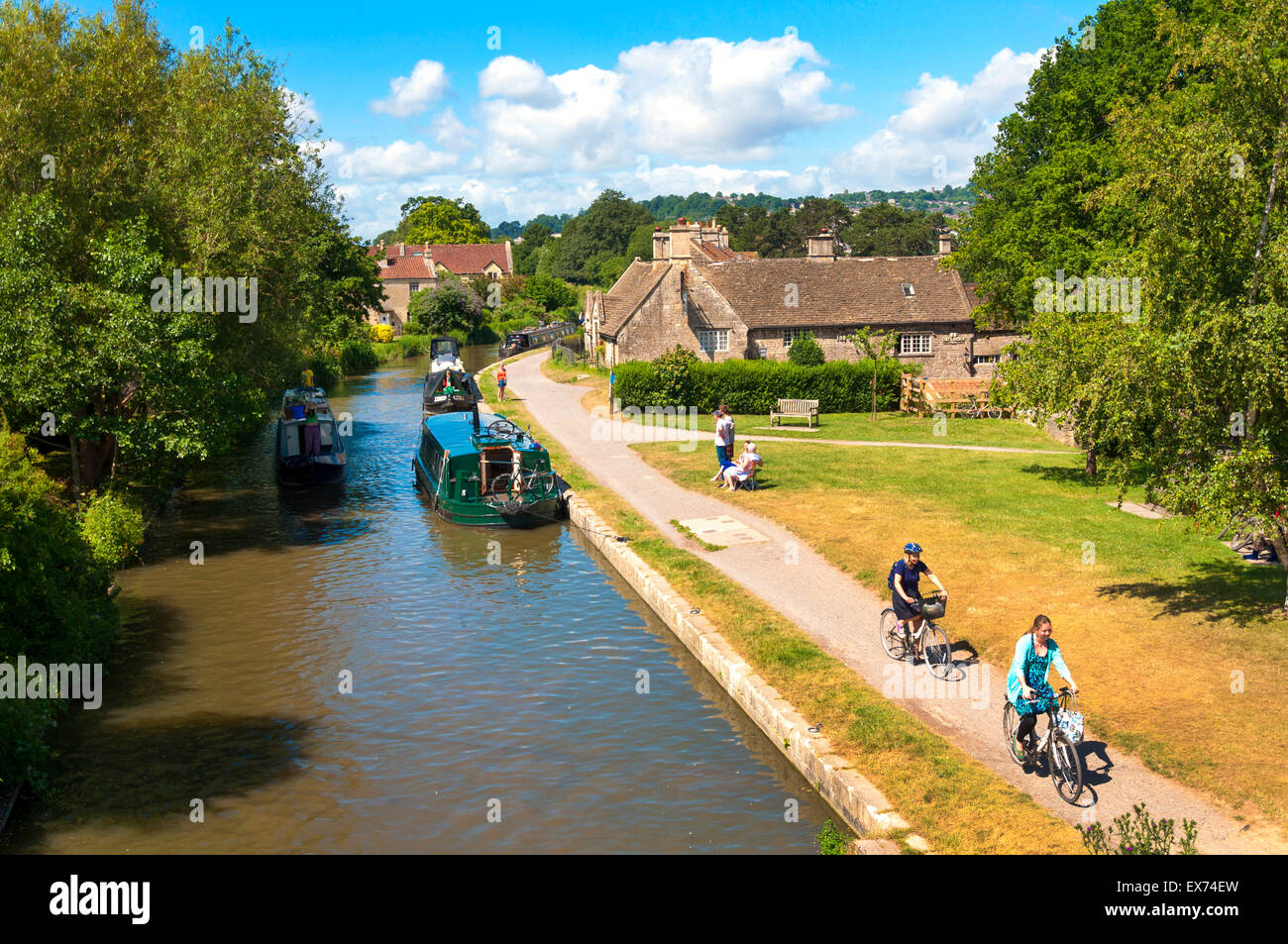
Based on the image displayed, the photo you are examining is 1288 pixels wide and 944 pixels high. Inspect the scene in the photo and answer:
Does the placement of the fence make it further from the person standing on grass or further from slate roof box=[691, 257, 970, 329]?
the person standing on grass

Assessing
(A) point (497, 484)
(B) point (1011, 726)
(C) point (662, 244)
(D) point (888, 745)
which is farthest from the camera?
(C) point (662, 244)

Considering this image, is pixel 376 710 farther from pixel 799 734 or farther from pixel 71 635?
pixel 799 734

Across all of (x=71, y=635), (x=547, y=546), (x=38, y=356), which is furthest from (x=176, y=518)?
(x=71, y=635)

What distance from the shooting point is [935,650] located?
14.0 m

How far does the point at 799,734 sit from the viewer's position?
1209 centimetres

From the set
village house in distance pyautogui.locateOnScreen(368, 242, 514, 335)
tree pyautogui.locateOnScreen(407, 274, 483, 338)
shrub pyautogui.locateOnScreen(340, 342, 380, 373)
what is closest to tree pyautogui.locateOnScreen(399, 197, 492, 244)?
village house in distance pyautogui.locateOnScreen(368, 242, 514, 335)

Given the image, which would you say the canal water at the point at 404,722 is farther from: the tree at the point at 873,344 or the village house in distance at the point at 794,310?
the village house in distance at the point at 794,310

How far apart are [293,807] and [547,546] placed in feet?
40.0

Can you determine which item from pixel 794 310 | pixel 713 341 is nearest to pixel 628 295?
pixel 713 341

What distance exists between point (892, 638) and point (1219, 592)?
6.08m

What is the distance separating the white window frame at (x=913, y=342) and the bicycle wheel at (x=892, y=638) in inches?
1389

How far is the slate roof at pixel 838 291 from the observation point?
47.5m

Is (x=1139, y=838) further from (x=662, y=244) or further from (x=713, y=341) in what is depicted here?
(x=662, y=244)

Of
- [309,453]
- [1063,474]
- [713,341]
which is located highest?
[713,341]
